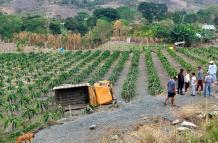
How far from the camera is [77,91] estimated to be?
915 inches

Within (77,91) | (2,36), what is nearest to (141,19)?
(2,36)

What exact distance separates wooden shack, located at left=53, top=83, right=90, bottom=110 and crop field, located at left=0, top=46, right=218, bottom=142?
1.82 ft

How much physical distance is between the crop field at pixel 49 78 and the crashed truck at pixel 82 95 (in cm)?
65

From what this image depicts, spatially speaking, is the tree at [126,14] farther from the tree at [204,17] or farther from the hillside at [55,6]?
the hillside at [55,6]

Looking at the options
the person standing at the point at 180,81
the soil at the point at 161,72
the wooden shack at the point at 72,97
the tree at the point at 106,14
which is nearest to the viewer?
the person standing at the point at 180,81

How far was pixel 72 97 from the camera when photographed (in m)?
23.3

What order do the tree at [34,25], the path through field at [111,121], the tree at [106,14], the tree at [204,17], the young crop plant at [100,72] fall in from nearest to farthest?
the path through field at [111,121], the young crop plant at [100,72], the tree at [34,25], the tree at [106,14], the tree at [204,17]

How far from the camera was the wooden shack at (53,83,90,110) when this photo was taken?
23156 millimetres

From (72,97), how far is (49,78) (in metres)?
11.2

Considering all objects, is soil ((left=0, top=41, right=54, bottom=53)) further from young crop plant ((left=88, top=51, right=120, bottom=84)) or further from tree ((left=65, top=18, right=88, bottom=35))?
young crop plant ((left=88, top=51, right=120, bottom=84))

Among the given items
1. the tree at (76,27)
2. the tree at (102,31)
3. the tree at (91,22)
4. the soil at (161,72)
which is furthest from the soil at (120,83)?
the tree at (91,22)

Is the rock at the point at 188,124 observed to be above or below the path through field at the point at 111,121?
above

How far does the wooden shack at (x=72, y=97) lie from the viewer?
2316cm

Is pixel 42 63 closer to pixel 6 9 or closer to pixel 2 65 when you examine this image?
pixel 2 65
